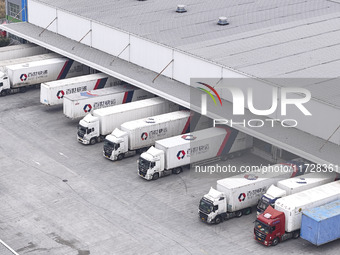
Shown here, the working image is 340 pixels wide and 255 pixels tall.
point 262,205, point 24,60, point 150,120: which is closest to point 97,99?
point 150,120

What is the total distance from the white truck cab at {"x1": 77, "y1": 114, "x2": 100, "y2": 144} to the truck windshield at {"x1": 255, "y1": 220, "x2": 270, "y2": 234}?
22.9m

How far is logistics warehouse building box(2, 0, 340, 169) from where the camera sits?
210 ft

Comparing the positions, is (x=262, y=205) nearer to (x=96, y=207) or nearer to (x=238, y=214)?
(x=238, y=214)

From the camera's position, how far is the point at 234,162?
70188 mm

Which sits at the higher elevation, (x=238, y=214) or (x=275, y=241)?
(x=275, y=241)

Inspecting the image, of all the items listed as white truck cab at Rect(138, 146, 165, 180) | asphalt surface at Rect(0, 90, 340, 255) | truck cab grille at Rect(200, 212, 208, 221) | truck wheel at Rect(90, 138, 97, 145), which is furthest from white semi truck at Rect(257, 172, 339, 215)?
truck wheel at Rect(90, 138, 97, 145)

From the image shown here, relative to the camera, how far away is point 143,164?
217 ft

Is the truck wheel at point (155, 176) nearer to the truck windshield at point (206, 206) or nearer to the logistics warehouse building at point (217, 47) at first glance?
the logistics warehouse building at point (217, 47)

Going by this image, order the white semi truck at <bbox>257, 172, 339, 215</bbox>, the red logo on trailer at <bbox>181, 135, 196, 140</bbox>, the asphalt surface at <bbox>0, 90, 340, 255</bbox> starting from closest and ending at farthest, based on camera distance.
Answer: the asphalt surface at <bbox>0, 90, 340, 255</bbox>, the white semi truck at <bbox>257, 172, 339, 215</bbox>, the red logo on trailer at <bbox>181, 135, 196, 140</bbox>

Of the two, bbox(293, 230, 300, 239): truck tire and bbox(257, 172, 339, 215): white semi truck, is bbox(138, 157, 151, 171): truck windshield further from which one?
bbox(293, 230, 300, 239): truck tire

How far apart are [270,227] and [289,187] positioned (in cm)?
466

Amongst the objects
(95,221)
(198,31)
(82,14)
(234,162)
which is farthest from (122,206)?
(82,14)

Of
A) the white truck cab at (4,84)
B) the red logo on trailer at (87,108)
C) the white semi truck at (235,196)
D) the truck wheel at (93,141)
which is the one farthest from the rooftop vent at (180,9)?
the white semi truck at (235,196)

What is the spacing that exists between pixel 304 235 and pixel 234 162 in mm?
15946
